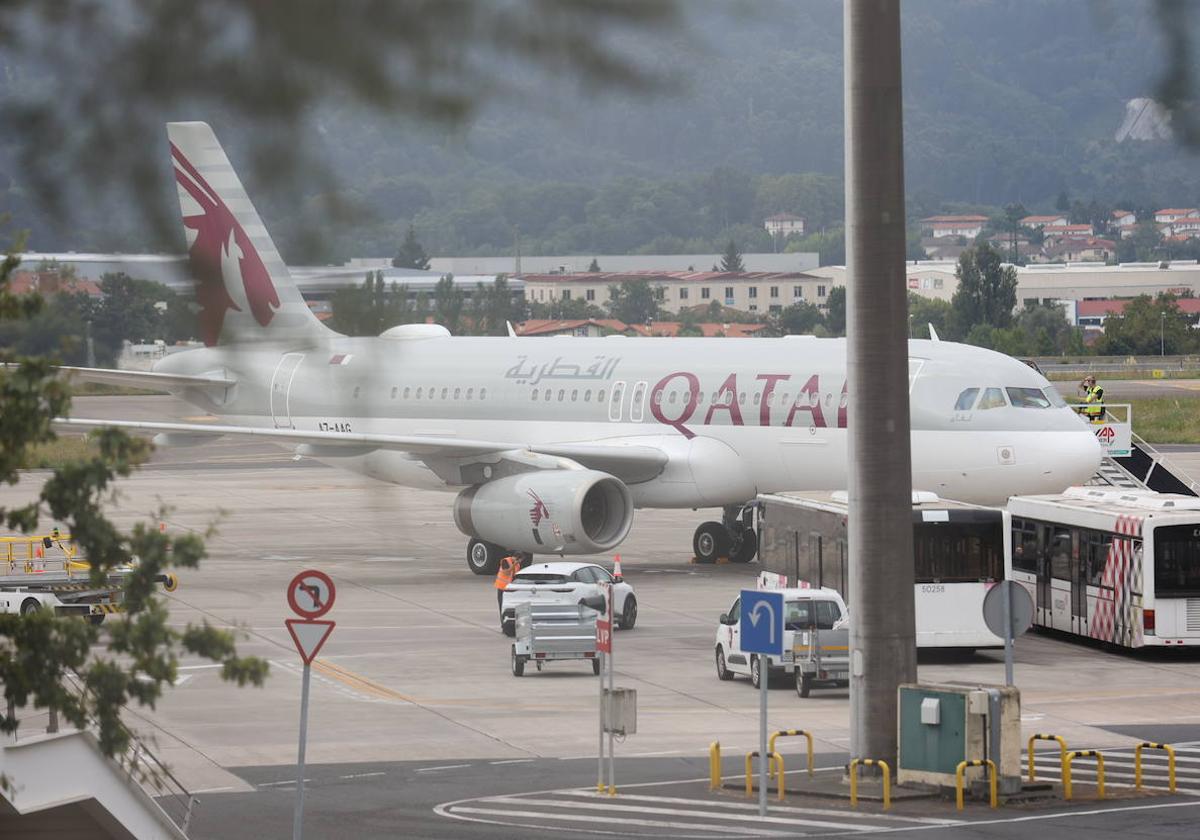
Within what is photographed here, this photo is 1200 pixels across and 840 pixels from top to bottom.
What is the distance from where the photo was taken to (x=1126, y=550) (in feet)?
87.3

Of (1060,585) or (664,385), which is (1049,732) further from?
(664,385)

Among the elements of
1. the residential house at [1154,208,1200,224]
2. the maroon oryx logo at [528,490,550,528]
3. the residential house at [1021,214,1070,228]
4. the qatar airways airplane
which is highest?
the residential house at [1021,214,1070,228]

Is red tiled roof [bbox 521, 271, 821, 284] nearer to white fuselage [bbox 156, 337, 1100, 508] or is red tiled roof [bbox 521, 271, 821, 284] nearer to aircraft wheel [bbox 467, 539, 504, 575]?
white fuselage [bbox 156, 337, 1100, 508]

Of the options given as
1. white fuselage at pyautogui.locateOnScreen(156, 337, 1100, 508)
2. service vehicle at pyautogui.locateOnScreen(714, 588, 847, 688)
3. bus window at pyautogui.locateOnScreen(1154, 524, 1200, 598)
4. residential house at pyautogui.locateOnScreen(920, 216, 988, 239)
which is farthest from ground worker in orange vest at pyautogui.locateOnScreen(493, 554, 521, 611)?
residential house at pyautogui.locateOnScreen(920, 216, 988, 239)

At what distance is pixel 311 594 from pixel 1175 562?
46.3 ft

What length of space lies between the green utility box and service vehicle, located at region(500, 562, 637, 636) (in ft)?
30.6

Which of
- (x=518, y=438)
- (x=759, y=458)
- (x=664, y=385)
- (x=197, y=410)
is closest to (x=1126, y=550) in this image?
(x=759, y=458)

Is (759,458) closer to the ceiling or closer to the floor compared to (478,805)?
closer to the ceiling

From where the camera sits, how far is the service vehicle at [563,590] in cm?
2784

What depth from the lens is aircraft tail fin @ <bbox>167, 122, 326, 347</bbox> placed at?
283cm

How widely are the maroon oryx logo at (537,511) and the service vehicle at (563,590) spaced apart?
2257 mm

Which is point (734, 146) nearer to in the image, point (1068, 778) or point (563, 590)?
point (1068, 778)

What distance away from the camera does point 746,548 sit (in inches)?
1475

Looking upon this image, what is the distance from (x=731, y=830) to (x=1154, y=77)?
1428cm
